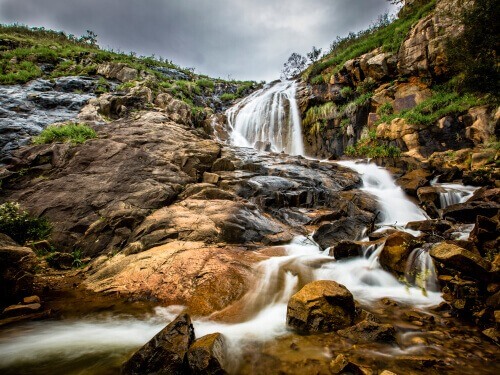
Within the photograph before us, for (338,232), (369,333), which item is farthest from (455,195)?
(369,333)

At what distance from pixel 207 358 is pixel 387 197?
9679mm

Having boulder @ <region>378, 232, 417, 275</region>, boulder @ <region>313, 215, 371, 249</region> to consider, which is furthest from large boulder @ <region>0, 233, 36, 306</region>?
boulder @ <region>378, 232, 417, 275</region>

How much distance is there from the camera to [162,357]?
105 inches

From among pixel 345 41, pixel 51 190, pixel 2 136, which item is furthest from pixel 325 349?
pixel 345 41

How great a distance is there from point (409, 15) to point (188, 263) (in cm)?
2464

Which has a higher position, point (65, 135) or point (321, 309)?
point (65, 135)

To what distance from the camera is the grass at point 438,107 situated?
12.6 metres

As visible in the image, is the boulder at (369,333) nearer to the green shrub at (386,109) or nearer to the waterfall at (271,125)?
the waterfall at (271,125)

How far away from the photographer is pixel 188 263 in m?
5.47

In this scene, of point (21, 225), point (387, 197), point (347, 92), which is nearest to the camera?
point (21, 225)

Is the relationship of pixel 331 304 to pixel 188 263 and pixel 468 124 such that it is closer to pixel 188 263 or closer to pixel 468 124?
pixel 188 263

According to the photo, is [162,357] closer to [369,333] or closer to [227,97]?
[369,333]

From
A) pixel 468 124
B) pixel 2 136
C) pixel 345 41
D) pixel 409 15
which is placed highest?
pixel 345 41

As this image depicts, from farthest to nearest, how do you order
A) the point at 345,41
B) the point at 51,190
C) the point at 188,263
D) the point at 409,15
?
1. the point at 345,41
2. the point at 409,15
3. the point at 51,190
4. the point at 188,263
